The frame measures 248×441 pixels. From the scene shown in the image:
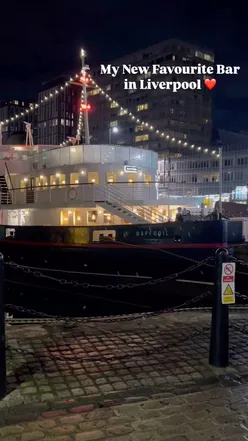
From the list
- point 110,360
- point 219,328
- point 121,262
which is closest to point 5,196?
point 121,262

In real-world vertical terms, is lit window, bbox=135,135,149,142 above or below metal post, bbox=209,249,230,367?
above

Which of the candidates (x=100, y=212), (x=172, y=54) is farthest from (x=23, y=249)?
(x=172, y=54)

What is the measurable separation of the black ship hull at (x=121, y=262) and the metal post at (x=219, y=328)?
5.94m

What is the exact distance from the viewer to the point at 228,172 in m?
50.3

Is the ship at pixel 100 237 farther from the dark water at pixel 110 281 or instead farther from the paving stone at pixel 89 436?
the paving stone at pixel 89 436

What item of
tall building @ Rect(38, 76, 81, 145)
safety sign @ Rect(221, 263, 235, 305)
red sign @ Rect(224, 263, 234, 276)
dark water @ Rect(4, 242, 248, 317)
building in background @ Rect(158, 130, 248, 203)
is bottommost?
dark water @ Rect(4, 242, 248, 317)

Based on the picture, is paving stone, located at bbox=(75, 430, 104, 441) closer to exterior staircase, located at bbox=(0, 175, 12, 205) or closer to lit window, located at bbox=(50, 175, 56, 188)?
lit window, located at bbox=(50, 175, 56, 188)

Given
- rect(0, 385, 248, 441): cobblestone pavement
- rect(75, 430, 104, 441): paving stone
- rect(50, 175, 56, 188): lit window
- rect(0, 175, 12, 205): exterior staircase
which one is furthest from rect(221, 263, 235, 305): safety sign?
rect(0, 175, 12, 205): exterior staircase

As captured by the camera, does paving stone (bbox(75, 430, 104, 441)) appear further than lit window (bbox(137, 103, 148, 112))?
No

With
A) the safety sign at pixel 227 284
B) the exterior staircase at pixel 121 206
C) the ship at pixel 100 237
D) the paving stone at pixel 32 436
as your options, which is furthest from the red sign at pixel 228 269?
the exterior staircase at pixel 121 206

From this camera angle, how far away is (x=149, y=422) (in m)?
3.54

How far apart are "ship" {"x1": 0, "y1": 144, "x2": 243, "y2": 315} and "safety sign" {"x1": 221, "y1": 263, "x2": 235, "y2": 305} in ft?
14.4

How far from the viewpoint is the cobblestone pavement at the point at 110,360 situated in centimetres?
417

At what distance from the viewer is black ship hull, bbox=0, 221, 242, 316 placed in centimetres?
1134
